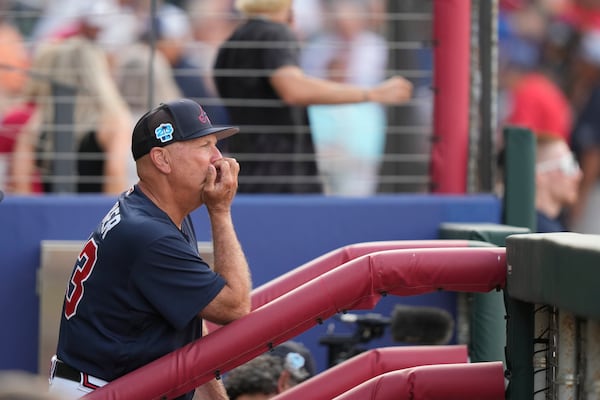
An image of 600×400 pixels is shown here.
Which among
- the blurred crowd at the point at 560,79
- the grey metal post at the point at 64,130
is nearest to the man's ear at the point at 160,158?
the grey metal post at the point at 64,130

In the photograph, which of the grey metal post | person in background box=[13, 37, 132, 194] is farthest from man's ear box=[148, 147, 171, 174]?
person in background box=[13, 37, 132, 194]

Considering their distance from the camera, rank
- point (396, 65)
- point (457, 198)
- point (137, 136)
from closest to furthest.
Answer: point (137, 136)
point (457, 198)
point (396, 65)

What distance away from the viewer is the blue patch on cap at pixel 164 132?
4395mm

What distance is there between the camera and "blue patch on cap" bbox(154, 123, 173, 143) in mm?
4395

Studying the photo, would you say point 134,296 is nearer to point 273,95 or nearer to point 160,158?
point 160,158

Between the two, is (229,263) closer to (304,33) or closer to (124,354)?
(124,354)

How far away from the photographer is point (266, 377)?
5344 millimetres

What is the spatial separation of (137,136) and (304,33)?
5.87 meters

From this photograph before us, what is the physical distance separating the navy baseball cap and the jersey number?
1.23ft

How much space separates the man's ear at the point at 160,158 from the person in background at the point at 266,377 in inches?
49.0

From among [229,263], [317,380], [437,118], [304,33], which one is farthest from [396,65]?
[229,263]

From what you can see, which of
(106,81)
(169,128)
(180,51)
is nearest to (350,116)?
(180,51)

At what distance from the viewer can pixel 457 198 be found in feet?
20.7

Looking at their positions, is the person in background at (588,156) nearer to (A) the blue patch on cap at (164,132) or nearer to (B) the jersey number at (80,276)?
(A) the blue patch on cap at (164,132)
